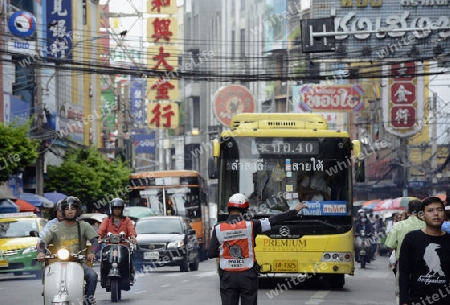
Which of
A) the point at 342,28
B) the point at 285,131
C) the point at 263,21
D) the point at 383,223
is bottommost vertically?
the point at 383,223

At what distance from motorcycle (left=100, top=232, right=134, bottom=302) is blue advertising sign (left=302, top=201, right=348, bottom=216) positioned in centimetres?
389

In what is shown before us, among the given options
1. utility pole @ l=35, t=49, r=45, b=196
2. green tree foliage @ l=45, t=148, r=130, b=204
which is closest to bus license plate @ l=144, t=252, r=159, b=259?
utility pole @ l=35, t=49, r=45, b=196

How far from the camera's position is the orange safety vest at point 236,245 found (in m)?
12.5

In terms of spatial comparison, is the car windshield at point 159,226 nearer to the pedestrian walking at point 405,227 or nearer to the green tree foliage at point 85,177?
the pedestrian walking at point 405,227

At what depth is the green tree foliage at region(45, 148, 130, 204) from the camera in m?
57.9

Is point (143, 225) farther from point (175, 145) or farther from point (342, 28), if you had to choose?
point (175, 145)

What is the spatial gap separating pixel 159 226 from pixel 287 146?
1162 centimetres

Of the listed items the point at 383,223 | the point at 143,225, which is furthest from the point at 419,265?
the point at 383,223

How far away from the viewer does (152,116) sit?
72.0 metres

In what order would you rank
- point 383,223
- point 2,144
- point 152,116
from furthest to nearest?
1. point 152,116
2. point 383,223
3. point 2,144

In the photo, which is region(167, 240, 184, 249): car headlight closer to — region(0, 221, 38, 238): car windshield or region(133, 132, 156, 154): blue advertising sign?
region(0, 221, 38, 238): car windshield

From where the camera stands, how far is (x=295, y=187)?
22.4 meters

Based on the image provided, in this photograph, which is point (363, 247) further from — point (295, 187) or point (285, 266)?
point (285, 266)

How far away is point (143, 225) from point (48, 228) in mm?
19166
